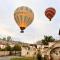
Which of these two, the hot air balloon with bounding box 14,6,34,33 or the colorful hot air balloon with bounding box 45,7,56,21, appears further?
the colorful hot air balloon with bounding box 45,7,56,21

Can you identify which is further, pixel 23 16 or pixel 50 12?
pixel 50 12

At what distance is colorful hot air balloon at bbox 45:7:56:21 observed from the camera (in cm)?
2053

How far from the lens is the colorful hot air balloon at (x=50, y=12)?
A: 67.4ft

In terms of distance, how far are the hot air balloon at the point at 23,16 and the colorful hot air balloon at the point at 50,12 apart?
6.48 feet

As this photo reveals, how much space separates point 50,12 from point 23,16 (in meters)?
2.81

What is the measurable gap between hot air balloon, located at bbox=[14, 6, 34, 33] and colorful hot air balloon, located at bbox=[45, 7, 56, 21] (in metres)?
1.98

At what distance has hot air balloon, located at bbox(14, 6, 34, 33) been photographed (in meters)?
18.5

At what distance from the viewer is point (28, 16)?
1869 cm

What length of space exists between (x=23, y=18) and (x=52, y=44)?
30.8ft

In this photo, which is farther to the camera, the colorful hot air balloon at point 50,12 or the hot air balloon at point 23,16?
the colorful hot air balloon at point 50,12

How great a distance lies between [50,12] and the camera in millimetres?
20750

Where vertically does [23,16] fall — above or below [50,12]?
below

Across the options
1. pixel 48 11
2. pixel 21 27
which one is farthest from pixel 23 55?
pixel 21 27

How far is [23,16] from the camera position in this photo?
18594 mm
